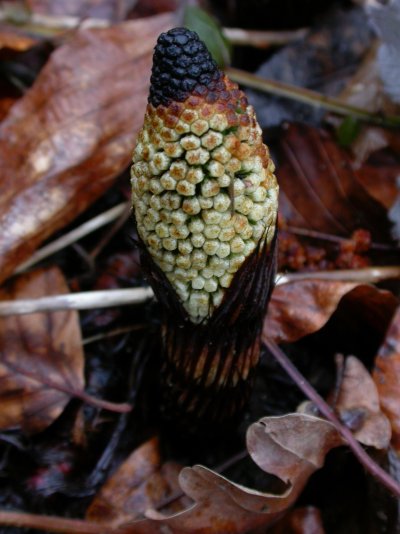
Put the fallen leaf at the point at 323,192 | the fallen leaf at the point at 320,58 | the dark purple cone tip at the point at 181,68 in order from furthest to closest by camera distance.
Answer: the fallen leaf at the point at 320,58, the fallen leaf at the point at 323,192, the dark purple cone tip at the point at 181,68

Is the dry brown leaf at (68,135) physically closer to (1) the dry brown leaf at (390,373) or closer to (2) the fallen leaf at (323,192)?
(2) the fallen leaf at (323,192)

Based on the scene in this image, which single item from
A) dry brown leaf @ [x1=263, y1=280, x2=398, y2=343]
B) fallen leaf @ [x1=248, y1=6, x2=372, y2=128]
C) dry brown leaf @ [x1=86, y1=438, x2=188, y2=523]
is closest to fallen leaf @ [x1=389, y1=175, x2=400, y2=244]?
dry brown leaf @ [x1=263, y1=280, x2=398, y2=343]

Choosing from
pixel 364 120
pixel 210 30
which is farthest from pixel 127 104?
pixel 364 120

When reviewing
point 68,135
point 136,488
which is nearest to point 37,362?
point 136,488

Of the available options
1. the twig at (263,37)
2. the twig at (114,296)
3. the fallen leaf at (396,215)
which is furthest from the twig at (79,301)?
the twig at (263,37)

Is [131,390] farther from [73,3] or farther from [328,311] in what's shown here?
[73,3]

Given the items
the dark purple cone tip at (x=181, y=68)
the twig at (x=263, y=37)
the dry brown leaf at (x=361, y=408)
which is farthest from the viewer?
the twig at (x=263, y=37)
